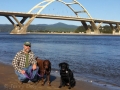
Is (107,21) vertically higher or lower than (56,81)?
higher

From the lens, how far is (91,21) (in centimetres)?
9856

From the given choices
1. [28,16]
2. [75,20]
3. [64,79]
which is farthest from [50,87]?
[75,20]

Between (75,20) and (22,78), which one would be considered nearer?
(22,78)

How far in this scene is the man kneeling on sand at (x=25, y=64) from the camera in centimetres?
653

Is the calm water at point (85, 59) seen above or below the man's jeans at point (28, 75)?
below

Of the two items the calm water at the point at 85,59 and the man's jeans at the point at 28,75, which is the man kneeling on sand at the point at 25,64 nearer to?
the man's jeans at the point at 28,75

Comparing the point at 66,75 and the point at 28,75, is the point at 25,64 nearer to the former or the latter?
the point at 28,75

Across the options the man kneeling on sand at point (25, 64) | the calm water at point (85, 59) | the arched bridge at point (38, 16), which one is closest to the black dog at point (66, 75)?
the man kneeling on sand at point (25, 64)

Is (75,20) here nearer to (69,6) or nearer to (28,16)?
(69,6)

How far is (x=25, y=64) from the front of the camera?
665cm

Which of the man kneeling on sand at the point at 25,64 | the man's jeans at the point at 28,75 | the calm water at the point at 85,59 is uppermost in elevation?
the man kneeling on sand at the point at 25,64

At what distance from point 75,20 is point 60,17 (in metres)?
9.45

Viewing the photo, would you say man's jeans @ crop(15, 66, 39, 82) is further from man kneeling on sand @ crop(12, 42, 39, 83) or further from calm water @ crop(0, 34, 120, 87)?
calm water @ crop(0, 34, 120, 87)

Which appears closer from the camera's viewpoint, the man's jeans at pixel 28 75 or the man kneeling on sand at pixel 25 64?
the man kneeling on sand at pixel 25 64
